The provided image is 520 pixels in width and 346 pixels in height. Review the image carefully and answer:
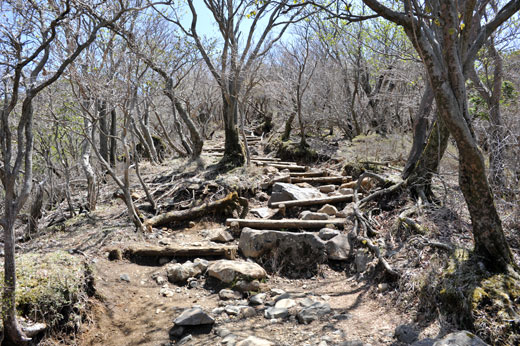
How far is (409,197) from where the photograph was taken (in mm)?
6051

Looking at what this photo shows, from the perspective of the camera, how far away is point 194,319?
3830 millimetres

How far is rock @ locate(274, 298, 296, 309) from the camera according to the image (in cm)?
417

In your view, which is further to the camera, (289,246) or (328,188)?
(328,188)

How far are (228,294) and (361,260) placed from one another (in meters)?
1.98

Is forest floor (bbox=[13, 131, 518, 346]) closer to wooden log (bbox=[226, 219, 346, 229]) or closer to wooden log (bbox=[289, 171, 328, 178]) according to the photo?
wooden log (bbox=[226, 219, 346, 229])

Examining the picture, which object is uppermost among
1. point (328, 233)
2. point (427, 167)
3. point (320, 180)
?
point (427, 167)

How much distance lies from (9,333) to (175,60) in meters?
10.4

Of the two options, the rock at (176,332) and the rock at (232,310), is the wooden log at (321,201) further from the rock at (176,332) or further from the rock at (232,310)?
the rock at (176,332)

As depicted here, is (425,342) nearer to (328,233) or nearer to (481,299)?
(481,299)

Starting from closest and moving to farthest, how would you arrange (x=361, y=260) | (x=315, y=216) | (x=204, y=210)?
1. (x=361, y=260)
2. (x=315, y=216)
3. (x=204, y=210)

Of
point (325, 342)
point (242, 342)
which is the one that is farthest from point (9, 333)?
point (325, 342)

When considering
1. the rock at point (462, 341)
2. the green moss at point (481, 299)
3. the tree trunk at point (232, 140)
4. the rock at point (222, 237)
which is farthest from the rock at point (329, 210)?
the rock at point (462, 341)

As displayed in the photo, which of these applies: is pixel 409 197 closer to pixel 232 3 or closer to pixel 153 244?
pixel 153 244

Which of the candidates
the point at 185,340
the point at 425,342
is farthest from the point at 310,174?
the point at 425,342
